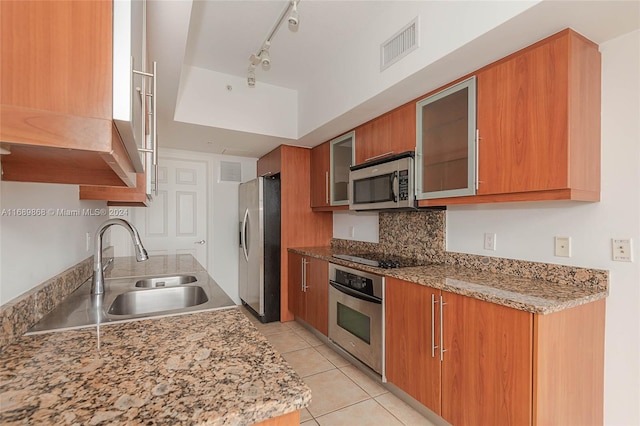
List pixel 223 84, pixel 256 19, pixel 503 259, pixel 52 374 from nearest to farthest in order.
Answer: pixel 52 374, pixel 503 259, pixel 256 19, pixel 223 84

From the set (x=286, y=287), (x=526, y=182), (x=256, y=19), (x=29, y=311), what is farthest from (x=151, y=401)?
(x=286, y=287)

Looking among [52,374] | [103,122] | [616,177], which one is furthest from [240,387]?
[616,177]

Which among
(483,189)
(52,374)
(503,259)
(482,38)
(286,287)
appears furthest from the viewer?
(286,287)

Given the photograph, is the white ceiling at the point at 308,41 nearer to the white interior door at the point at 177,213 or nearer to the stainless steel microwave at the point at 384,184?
the stainless steel microwave at the point at 384,184

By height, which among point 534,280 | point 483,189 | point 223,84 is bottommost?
point 534,280

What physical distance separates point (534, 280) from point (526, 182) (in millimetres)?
630

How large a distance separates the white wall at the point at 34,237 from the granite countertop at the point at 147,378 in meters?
0.25

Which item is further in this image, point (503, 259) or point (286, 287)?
point (286, 287)

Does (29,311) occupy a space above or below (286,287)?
above

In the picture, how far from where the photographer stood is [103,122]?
54 centimetres

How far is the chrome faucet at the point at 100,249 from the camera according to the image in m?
1.42

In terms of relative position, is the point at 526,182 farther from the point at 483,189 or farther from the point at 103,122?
the point at 103,122

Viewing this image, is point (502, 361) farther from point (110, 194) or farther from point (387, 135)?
point (110, 194)

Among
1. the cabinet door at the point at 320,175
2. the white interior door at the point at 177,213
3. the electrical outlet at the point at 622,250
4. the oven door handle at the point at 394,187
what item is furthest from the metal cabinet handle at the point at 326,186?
the electrical outlet at the point at 622,250
